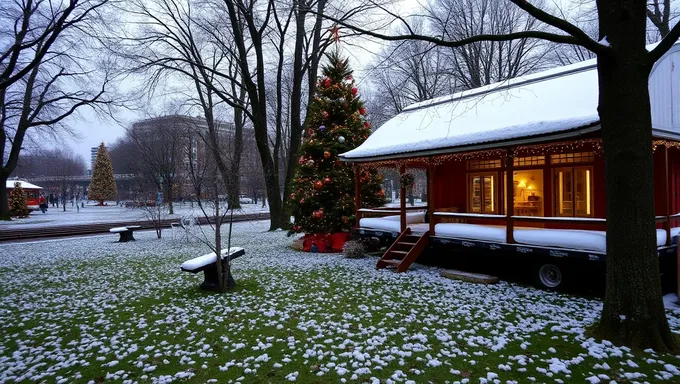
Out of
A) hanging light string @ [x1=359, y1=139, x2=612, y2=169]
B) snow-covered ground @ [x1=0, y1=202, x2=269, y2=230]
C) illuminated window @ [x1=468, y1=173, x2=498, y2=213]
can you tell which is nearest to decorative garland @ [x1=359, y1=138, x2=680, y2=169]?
hanging light string @ [x1=359, y1=139, x2=612, y2=169]

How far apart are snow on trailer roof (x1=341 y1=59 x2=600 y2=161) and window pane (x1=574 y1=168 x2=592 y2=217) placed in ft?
7.16

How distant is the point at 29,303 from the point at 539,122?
11212mm

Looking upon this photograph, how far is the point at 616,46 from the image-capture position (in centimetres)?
512

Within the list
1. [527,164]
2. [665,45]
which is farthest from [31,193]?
[665,45]

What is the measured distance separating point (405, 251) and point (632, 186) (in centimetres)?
698

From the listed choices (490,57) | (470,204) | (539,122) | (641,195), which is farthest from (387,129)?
(490,57)

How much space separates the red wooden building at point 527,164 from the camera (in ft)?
27.2

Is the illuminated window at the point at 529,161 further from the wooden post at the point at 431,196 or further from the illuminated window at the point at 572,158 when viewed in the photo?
the wooden post at the point at 431,196

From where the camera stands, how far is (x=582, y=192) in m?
10.4

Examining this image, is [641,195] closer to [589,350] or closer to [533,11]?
[589,350]

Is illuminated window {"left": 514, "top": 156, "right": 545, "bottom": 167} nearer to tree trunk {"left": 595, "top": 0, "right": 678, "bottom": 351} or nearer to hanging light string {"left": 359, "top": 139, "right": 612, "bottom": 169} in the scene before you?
hanging light string {"left": 359, "top": 139, "right": 612, "bottom": 169}

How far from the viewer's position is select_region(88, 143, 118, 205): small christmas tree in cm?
5781

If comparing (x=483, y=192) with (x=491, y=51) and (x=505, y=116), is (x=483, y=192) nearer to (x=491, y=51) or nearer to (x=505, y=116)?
(x=505, y=116)

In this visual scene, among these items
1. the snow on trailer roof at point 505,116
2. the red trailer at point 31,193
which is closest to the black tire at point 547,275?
the snow on trailer roof at point 505,116
